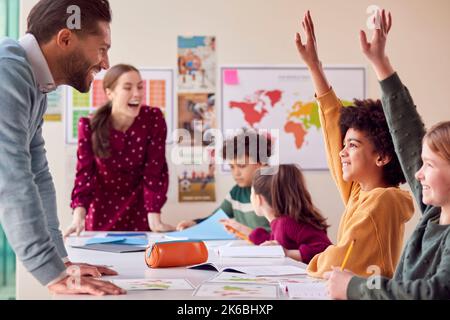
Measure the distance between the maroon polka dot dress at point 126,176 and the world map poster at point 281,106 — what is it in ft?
2.69

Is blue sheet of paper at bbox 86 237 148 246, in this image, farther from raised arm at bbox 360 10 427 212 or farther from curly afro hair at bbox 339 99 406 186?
raised arm at bbox 360 10 427 212

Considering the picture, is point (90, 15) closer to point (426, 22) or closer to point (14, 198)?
point (14, 198)

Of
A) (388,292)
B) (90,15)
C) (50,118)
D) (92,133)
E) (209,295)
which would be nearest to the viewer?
(388,292)

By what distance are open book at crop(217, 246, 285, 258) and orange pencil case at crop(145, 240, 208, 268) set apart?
157 millimetres

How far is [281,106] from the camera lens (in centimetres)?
381

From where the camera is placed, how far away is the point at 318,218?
2199 millimetres

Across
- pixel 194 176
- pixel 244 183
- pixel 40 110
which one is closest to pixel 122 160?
pixel 244 183

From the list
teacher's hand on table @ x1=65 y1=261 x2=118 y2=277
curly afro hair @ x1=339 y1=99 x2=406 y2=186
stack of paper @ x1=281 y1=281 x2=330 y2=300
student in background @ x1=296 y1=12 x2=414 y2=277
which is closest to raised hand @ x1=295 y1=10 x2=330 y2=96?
student in background @ x1=296 y1=12 x2=414 y2=277

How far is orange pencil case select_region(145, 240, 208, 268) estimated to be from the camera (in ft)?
5.21

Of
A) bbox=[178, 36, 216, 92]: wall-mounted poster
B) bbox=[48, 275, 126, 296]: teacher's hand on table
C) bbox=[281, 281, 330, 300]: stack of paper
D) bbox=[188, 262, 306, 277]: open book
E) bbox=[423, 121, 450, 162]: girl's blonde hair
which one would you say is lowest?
bbox=[188, 262, 306, 277]: open book

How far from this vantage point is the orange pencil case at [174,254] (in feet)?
5.21

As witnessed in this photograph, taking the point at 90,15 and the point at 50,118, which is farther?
the point at 50,118

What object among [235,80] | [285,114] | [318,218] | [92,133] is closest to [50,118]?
[92,133]
